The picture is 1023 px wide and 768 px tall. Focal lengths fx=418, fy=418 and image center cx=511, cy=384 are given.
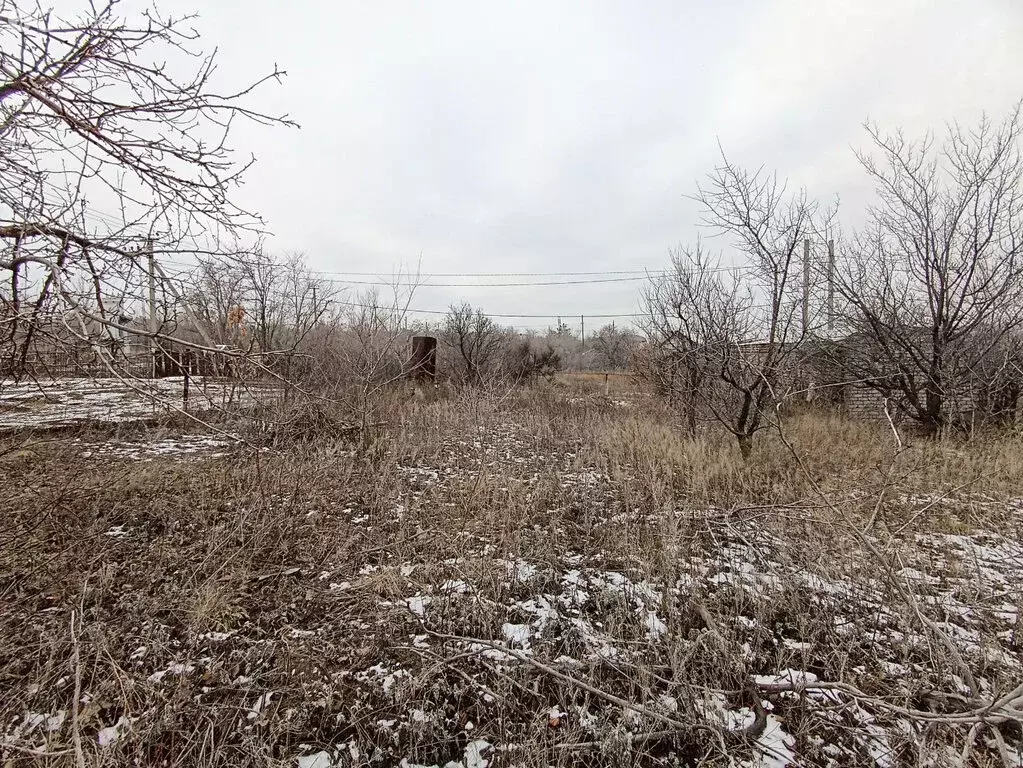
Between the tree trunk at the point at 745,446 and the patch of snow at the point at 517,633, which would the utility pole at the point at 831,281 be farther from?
the patch of snow at the point at 517,633

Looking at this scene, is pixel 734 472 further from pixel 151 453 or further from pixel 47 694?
pixel 151 453

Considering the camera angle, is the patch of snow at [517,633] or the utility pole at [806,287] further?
the utility pole at [806,287]

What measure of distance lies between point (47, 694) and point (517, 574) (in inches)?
84.3

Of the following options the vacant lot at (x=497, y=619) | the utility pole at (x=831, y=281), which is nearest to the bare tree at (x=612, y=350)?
the utility pole at (x=831, y=281)

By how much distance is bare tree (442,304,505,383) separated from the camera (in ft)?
40.9

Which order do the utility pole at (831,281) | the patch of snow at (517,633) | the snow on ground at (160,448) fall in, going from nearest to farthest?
the patch of snow at (517,633) → the snow on ground at (160,448) → the utility pole at (831,281)

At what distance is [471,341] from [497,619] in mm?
11021

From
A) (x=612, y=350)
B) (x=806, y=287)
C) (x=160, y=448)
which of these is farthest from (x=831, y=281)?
(x=612, y=350)

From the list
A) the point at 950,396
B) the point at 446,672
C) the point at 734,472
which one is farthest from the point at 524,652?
the point at 950,396

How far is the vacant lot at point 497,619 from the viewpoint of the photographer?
5.08 ft

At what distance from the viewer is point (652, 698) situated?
1.74m

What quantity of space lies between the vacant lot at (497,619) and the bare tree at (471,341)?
823cm

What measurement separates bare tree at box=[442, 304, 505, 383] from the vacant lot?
8.23 metres

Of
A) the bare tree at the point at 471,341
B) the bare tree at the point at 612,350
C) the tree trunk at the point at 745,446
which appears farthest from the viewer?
the bare tree at the point at 612,350
